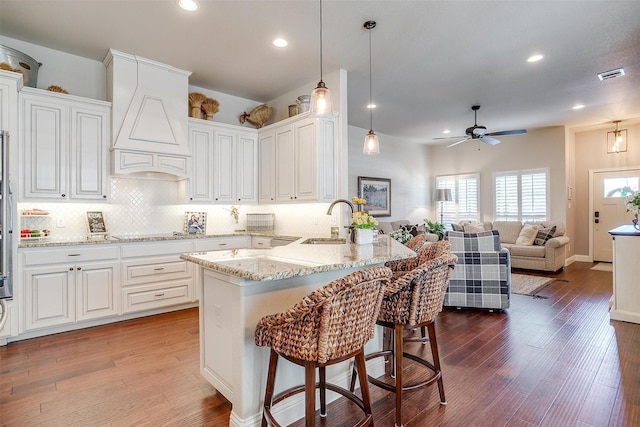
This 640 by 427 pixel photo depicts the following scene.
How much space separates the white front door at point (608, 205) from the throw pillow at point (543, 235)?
1.43 m

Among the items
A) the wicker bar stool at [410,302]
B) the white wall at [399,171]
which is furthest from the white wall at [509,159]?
the wicker bar stool at [410,302]

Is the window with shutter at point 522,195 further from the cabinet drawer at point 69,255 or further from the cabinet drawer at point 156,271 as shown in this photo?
the cabinet drawer at point 69,255

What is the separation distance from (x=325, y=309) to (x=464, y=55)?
144 inches

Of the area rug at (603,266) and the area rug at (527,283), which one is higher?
the area rug at (603,266)

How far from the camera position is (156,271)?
13.2ft

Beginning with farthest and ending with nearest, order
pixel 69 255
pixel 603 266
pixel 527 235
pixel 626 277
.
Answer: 1. pixel 603 266
2. pixel 527 235
3. pixel 626 277
4. pixel 69 255

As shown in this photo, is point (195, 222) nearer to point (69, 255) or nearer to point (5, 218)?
point (69, 255)

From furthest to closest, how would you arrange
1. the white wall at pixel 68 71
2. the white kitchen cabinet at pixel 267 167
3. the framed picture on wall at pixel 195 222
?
the white kitchen cabinet at pixel 267 167, the framed picture on wall at pixel 195 222, the white wall at pixel 68 71

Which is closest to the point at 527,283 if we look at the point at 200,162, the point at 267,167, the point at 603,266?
the point at 603,266

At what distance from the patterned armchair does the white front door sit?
473cm

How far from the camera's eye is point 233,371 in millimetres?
1942

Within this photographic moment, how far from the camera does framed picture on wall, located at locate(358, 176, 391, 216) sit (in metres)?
7.37

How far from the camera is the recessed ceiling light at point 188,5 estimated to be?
9.43ft

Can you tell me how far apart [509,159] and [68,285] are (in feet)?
28.3
